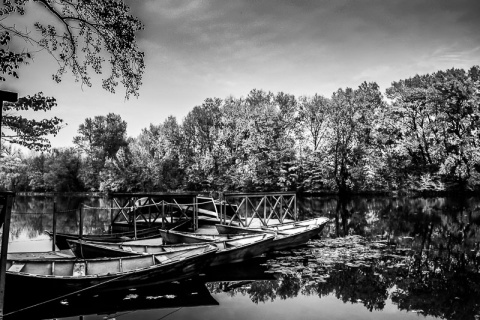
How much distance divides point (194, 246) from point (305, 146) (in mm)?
38918

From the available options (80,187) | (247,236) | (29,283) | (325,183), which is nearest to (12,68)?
(29,283)

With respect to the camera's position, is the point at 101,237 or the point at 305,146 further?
the point at 305,146

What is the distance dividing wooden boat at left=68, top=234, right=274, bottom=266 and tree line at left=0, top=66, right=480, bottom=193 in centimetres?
3124

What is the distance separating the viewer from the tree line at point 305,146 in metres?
37.6

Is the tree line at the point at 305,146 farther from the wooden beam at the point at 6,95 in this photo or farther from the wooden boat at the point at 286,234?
the wooden beam at the point at 6,95

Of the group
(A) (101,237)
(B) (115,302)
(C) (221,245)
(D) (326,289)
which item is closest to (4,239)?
(B) (115,302)

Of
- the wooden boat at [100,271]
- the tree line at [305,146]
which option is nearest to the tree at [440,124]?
the tree line at [305,146]

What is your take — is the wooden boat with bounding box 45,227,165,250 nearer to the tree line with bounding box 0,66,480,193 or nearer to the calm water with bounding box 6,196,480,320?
the calm water with bounding box 6,196,480,320

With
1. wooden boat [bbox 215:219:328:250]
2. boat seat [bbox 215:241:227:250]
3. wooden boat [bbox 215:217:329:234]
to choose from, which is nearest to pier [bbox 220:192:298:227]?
wooden boat [bbox 215:217:329:234]

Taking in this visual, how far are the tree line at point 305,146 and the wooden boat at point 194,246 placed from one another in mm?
31239

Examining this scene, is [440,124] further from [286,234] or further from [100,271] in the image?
[100,271]

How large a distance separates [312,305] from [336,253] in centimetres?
545

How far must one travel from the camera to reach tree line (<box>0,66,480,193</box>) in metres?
37.6

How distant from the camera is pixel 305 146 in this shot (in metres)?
47.6
